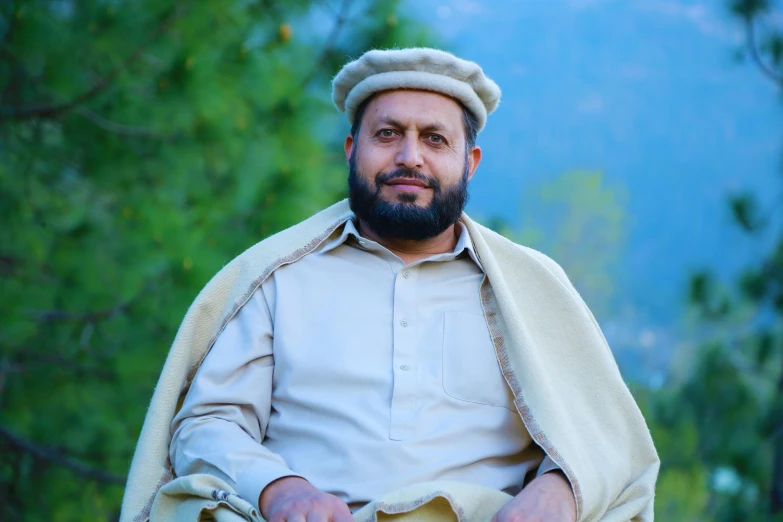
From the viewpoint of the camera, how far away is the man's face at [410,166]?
2.38 m

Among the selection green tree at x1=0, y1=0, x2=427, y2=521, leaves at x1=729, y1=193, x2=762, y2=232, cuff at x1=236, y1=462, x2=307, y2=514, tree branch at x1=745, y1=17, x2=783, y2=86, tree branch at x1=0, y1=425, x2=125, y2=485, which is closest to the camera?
cuff at x1=236, y1=462, x2=307, y2=514

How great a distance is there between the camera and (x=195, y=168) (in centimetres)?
475

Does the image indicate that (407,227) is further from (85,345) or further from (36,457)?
(36,457)

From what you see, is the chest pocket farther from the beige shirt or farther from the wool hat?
the wool hat

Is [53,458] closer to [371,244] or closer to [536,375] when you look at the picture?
[371,244]

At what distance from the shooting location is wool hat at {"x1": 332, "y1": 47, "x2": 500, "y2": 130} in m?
2.38

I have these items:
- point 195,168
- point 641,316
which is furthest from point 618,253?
point 195,168

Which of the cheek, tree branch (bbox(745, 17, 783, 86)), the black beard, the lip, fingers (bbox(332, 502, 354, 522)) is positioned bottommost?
fingers (bbox(332, 502, 354, 522))

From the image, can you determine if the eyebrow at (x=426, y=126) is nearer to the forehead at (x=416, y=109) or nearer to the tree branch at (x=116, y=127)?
the forehead at (x=416, y=109)

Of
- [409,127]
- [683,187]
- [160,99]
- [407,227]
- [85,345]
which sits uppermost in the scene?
[683,187]

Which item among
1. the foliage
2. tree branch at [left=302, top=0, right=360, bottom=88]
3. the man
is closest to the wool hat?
the man

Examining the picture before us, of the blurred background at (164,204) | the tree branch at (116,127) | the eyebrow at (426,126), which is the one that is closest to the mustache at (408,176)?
the eyebrow at (426,126)

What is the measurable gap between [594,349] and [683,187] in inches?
928

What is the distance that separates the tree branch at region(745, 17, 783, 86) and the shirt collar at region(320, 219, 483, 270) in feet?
13.9
